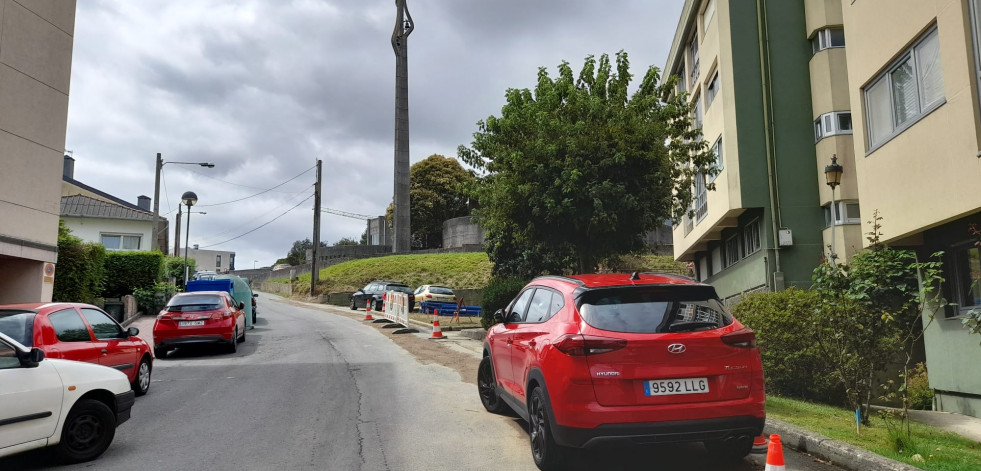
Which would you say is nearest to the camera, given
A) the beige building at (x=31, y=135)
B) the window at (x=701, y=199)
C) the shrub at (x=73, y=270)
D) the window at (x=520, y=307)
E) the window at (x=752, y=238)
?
the window at (x=520, y=307)

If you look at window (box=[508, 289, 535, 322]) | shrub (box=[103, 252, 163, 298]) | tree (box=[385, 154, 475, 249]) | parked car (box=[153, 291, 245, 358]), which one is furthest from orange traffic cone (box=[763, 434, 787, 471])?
tree (box=[385, 154, 475, 249])

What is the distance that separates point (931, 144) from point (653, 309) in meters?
6.05

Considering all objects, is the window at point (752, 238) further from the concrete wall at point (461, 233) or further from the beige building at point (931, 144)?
the concrete wall at point (461, 233)

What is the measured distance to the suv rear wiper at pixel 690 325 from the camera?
532cm

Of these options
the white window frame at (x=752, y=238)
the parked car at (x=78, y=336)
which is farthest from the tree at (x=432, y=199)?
the parked car at (x=78, y=336)

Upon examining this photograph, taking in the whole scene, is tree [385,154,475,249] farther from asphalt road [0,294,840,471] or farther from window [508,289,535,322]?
window [508,289,535,322]

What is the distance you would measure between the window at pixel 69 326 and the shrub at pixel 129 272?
19.7 meters

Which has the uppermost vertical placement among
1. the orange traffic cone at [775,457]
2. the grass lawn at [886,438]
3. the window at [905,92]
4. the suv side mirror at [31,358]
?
the window at [905,92]

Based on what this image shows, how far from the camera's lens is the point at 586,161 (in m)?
14.3

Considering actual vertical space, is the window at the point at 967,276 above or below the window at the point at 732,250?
below

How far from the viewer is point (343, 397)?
9242 millimetres

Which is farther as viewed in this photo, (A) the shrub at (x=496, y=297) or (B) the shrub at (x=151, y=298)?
(B) the shrub at (x=151, y=298)

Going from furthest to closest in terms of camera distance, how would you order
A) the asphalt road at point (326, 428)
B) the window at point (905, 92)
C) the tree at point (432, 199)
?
the tree at point (432, 199) → the window at point (905, 92) → the asphalt road at point (326, 428)

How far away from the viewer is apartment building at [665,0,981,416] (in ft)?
28.6
